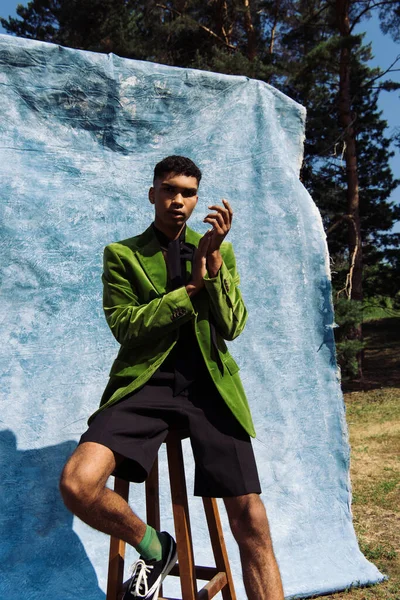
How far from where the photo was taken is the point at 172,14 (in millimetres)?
12695

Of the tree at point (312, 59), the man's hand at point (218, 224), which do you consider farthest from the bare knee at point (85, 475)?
the tree at point (312, 59)

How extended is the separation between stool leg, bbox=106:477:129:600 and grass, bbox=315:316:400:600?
1242 millimetres

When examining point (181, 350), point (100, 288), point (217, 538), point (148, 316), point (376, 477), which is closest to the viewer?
point (148, 316)

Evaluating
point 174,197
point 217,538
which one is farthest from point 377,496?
point 174,197

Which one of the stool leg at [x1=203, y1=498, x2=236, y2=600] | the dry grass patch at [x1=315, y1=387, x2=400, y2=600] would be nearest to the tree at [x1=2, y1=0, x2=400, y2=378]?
the dry grass patch at [x1=315, y1=387, x2=400, y2=600]

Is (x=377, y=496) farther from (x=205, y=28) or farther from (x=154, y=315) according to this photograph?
(x=205, y=28)

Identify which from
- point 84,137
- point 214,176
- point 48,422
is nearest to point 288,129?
point 214,176

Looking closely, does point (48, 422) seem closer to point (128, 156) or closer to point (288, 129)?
point (128, 156)

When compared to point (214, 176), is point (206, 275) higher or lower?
lower

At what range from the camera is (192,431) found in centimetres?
201

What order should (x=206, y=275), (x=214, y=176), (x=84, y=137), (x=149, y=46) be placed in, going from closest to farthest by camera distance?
(x=206, y=275), (x=84, y=137), (x=214, y=176), (x=149, y=46)

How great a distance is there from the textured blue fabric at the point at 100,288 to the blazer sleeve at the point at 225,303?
114 centimetres

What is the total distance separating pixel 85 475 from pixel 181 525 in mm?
428

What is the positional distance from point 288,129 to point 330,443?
1.76m
